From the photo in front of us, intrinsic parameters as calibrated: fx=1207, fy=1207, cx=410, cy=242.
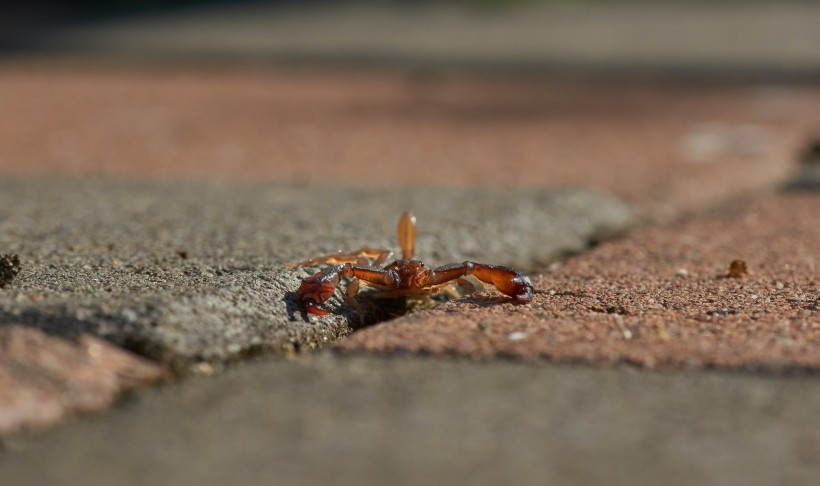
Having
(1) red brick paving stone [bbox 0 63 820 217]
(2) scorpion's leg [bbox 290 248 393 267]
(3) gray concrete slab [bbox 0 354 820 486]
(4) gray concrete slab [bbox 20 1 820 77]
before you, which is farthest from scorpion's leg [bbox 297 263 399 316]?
(4) gray concrete slab [bbox 20 1 820 77]

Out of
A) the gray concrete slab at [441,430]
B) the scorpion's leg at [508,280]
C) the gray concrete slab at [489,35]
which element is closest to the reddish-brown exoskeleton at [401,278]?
the scorpion's leg at [508,280]

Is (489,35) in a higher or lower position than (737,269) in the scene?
higher

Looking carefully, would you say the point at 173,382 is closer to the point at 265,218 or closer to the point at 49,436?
the point at 49,436

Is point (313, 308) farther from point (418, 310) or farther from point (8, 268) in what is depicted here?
point (8, 268)

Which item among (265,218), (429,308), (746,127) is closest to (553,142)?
(746,127)

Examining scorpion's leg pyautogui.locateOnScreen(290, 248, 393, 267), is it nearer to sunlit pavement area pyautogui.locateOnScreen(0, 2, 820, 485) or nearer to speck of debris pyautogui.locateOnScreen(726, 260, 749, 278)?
sunlit pavement area pyautogui.locateOnScreen(0, 2, 820, 485)

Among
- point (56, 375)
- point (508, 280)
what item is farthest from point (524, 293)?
point (56, 375)

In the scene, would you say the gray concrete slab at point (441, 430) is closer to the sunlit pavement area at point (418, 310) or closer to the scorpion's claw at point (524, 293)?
the sunlit pavement area at point (418, 310)
